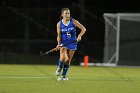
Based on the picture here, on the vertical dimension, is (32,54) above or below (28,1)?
below

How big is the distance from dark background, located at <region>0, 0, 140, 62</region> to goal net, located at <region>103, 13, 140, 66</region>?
1013 millimetres

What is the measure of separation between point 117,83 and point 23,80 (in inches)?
106

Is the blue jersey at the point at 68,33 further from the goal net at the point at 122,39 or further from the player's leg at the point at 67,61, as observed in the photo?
the goal net at the point at 122,39

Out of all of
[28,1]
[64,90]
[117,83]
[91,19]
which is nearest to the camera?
[64,90]

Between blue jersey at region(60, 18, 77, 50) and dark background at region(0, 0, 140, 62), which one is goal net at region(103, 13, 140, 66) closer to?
dark background at region(0, 0, 140, 62)

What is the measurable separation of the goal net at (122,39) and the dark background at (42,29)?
1013 millimetres

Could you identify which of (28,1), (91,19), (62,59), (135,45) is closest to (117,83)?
(62,59)

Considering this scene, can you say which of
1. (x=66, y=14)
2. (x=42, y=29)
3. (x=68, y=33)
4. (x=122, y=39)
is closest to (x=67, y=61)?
(x=68, y=33)

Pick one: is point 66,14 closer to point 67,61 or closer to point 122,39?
point 67,61

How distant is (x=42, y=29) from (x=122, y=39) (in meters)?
4.57

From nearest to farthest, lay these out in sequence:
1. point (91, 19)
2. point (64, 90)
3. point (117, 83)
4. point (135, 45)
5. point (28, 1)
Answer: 1. point (64, 90)
2. point (117, 83)
3. point (135, 45)
4. point (91, 19)
5. point (28, 1)

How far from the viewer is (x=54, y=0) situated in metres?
33.8

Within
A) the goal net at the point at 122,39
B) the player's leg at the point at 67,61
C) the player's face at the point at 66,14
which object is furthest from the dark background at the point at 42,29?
the player's face at the point at 66,14

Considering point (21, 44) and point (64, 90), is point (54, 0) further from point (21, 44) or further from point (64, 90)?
point (64, 90)
